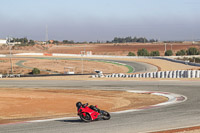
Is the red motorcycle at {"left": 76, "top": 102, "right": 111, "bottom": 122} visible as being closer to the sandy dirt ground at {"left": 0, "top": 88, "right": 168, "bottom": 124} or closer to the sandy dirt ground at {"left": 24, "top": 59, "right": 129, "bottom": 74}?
the sandy dirt ground at {"left": 0, "top": 88, "right": 168, "bottom": 124}

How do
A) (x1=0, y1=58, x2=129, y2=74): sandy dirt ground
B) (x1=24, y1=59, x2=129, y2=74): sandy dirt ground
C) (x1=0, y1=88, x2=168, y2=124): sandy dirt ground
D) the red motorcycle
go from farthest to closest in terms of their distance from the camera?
(x1=0, y1=58, x2=129, y2=74): sandy dirt ground → (x1=24, y1=59, x2=129, y2=74): sandy dirt ground → (x1=0, y1=88, x2=168, y2=124): sandy dirt ground → the red motorcycle

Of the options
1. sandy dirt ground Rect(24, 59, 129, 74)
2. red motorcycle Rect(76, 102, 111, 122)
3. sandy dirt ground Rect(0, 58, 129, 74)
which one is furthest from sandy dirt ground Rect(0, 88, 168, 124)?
sandy dirt ground Rect(24, 59, 129, 74)

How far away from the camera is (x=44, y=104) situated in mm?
22703

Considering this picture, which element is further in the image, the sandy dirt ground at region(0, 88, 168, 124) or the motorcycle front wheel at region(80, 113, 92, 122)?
the sandy dirt ground at region(0, 88, 168, 124)

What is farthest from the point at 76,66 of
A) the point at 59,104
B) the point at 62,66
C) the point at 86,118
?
the point at 86,118

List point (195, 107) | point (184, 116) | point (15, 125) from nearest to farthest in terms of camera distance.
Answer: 1. point (15, 125)
2. point (184, 116)
3. point (195, 107)

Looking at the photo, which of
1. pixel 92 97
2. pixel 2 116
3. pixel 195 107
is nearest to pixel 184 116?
pixel 195 107

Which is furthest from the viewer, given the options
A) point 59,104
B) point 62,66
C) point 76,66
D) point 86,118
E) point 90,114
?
point 62,66

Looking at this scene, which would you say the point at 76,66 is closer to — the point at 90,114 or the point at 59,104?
the point at 59,104

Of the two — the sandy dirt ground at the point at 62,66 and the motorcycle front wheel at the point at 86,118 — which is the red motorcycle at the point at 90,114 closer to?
the motorcycle front wheel at the point at 86,118

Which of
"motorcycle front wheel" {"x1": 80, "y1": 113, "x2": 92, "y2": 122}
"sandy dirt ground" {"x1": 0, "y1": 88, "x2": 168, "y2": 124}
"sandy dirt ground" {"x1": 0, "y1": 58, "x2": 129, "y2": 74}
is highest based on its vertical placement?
"motorcycle front wheel" {"x1": 80, "y1": 113, "x2": 92, "y2": 122}

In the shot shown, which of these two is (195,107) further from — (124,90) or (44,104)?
(124,90)

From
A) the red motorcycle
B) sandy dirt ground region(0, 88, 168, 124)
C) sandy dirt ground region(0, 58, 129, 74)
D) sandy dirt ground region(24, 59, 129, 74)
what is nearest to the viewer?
the red motorcycle

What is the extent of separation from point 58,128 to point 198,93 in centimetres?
1469
